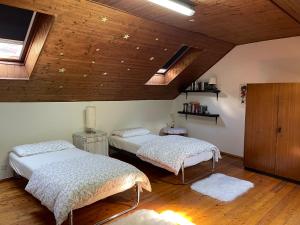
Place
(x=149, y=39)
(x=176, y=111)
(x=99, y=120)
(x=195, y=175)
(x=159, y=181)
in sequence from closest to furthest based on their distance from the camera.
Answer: (x=149, y=39) < (x=159, y=181) < (x=195, y=175) < (x=99, y=120) < (x=176, y=111)

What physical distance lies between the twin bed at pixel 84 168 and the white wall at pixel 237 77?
1.31 metres

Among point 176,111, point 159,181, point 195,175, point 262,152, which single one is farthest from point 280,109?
point 176,111

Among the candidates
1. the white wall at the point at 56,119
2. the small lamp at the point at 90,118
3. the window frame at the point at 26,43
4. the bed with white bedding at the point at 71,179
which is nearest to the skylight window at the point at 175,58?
the white wall at the point at 56,119

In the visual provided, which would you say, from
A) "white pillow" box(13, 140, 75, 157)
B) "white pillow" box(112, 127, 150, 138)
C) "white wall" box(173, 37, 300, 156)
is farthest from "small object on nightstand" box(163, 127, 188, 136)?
"white pillow" box(13, 140, 75, 157)

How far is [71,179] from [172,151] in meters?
1.71

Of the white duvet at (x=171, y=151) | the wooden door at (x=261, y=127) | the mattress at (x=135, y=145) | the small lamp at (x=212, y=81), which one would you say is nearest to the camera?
the white duvet at (x=171, y=151)

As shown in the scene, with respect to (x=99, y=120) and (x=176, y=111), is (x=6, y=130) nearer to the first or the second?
(x=99, y=120)

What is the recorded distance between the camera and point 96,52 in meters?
3.50

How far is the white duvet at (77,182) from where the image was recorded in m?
2.40

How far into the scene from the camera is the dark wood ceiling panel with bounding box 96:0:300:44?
9.00ft

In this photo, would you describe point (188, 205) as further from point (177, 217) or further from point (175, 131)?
point (175, 131)

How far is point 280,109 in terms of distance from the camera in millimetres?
3951

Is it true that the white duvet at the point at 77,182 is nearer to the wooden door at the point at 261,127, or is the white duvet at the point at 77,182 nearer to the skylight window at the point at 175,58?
the wooden door at the point at 261,127

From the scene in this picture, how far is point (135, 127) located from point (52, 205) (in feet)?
10.5
